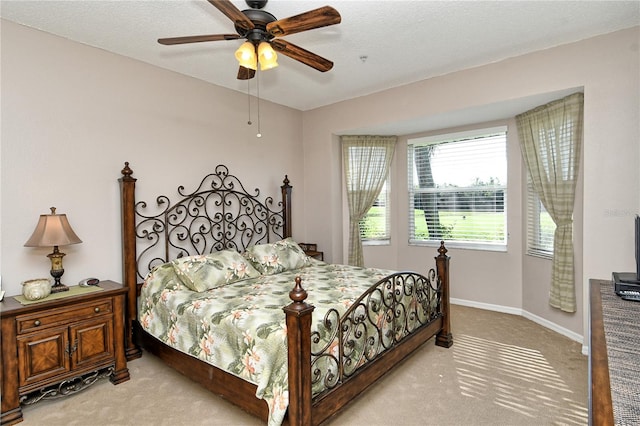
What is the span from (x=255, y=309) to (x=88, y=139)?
213 centimetres

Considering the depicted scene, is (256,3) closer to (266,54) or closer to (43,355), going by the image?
(266,54)

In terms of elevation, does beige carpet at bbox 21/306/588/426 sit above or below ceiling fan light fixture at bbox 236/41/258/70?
below

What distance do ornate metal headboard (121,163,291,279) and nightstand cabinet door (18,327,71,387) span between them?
94 centimetres

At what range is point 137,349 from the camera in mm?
3090

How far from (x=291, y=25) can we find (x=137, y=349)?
297 centimetres

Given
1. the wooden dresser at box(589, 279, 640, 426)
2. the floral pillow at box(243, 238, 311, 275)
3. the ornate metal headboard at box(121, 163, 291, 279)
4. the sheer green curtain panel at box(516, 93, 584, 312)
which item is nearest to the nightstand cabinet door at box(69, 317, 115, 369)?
the ornate metal headboard at box(121, 163, 291, 279)

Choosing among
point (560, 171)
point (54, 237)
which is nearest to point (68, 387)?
point (54, 237)

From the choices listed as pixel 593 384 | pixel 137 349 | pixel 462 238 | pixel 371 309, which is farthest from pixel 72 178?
pixel 462 238

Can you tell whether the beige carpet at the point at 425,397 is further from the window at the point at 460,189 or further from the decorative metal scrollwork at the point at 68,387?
the window at the point at 460,189

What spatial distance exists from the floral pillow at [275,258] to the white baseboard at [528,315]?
7.46 ft

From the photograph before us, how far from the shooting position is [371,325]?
2365 millimetres

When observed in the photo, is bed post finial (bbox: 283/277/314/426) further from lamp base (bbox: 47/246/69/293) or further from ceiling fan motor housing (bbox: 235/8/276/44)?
lamp base (bbox: 47/246/69/293)

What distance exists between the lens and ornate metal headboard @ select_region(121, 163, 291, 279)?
3.33 meters

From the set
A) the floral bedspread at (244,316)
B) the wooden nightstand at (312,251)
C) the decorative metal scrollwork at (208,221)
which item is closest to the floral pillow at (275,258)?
the floral bedspread at (244,316)
